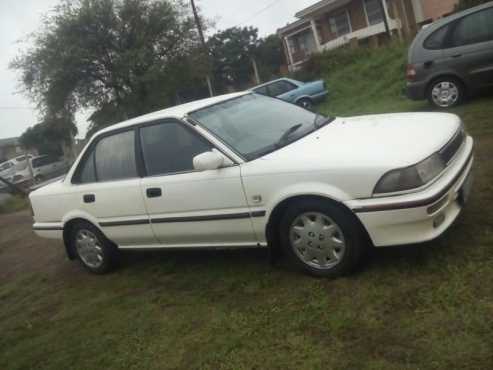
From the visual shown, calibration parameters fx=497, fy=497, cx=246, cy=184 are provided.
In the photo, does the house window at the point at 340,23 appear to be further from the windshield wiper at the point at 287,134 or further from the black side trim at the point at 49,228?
the windshield wiper at the point at 287,134

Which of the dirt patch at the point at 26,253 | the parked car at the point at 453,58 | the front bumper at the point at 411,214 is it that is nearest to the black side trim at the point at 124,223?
the dirt patch at the point at 26,253

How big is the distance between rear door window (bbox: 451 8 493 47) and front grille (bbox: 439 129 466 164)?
5.20 m

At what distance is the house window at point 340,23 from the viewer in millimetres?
32312

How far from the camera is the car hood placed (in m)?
3.29

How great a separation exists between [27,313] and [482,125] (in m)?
6.30

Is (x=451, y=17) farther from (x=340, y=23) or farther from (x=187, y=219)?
(x=340, y=23)

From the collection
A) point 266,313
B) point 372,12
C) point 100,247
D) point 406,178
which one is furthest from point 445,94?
point 372,12

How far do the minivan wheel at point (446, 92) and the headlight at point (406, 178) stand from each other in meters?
6.10

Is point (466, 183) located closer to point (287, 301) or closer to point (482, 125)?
point (287, 301)

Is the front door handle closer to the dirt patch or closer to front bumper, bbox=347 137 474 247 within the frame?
front bumper, bbox=347 137 474 247

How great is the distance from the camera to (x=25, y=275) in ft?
20.8

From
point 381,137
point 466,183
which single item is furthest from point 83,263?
point 466,183

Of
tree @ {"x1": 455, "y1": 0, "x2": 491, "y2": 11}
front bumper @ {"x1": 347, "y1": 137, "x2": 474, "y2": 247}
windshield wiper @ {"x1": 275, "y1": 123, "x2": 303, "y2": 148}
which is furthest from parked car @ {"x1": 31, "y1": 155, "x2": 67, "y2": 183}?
front bumper @ {"x1": 347, "y1": 137, "x2": 474, "y2": 247}

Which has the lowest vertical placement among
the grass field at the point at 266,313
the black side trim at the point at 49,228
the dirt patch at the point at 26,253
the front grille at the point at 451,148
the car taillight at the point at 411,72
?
the grass field at the point at 266,313
